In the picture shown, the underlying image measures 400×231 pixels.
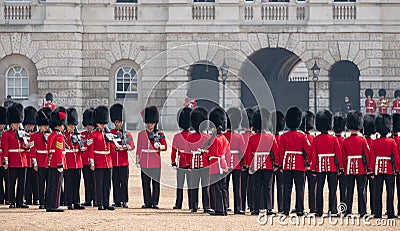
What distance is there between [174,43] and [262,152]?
2094 centimetres

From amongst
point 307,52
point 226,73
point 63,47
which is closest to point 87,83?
point 63,47

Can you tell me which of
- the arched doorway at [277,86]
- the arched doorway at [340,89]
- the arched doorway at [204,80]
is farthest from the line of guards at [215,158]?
the arched doorway at [340,89]

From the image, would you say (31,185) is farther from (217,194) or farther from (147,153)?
(217,194)

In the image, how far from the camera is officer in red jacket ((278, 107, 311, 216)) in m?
17.6

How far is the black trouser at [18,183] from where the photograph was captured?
18500 mm

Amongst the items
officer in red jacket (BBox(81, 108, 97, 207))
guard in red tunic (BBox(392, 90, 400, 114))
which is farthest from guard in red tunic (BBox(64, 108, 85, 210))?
guard in red tunic (BBox(392, 90, 400, 114))

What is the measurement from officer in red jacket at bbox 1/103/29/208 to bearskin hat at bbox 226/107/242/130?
290 cm

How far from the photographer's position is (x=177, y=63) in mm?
38781

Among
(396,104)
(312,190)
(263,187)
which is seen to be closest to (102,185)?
(263,187)

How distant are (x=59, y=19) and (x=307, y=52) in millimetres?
7494

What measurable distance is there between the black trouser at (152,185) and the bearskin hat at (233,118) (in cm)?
135

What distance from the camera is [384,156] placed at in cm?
1738

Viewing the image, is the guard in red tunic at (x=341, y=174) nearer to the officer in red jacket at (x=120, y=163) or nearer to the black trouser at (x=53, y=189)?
the officer in red jacket at (x=120, y=163)

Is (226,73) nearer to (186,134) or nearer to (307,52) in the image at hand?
(307,52)
